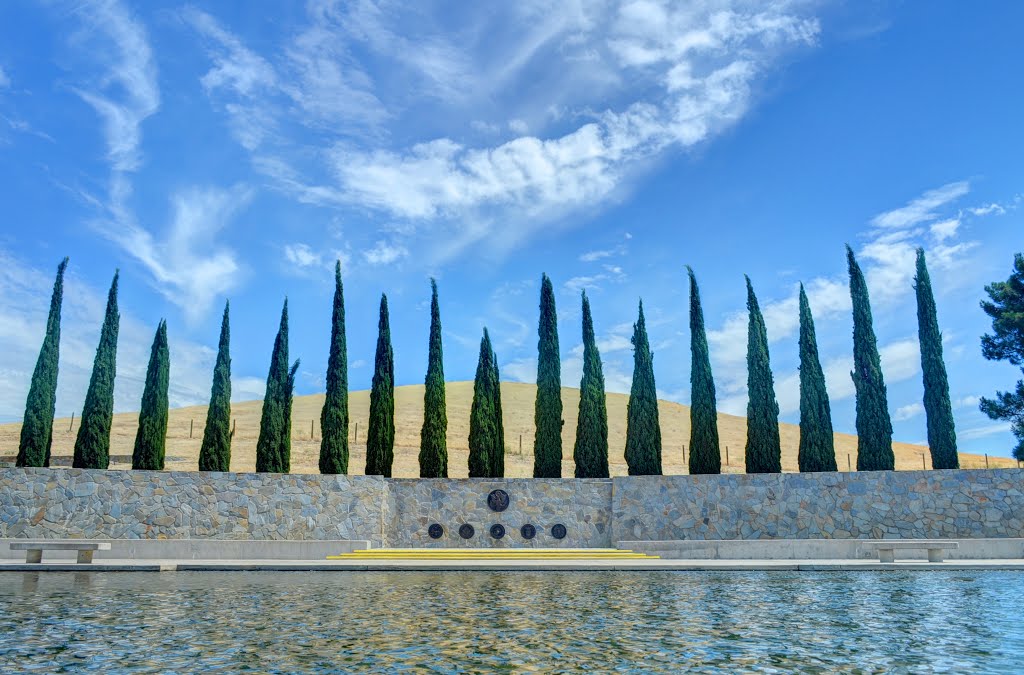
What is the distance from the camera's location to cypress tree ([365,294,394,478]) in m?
28.2

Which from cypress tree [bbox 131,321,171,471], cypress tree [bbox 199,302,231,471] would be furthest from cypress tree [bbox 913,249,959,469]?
cypress tree [bbox 131,321,171,471]

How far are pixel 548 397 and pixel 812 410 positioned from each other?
374 inches

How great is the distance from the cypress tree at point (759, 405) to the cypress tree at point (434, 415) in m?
10.9

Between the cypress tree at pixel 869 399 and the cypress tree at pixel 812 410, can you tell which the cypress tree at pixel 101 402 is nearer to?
the cypress tree at pixel 812 410

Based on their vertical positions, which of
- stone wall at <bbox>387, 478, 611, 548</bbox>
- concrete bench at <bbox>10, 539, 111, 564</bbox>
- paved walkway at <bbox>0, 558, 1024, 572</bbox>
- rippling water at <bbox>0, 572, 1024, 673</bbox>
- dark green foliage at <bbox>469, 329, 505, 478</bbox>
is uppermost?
dark green foliage at <bbox>469, 329, 505, 478</bbox>

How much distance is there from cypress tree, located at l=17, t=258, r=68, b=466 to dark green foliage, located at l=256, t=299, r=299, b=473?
686cm

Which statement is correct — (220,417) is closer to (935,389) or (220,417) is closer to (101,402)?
(101,402)

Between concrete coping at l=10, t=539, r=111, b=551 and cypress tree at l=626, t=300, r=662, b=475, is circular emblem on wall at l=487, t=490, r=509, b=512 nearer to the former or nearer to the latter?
cypress tree at l=626, t=300, r=662, b=475

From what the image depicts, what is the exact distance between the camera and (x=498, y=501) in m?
26.4

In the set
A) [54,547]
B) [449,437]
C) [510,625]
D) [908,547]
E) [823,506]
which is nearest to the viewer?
[510,625]

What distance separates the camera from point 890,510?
2438cm

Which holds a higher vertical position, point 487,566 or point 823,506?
→ point 823,506

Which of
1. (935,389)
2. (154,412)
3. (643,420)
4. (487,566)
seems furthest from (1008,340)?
(154,412)

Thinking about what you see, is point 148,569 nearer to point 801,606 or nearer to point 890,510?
point 801,606
